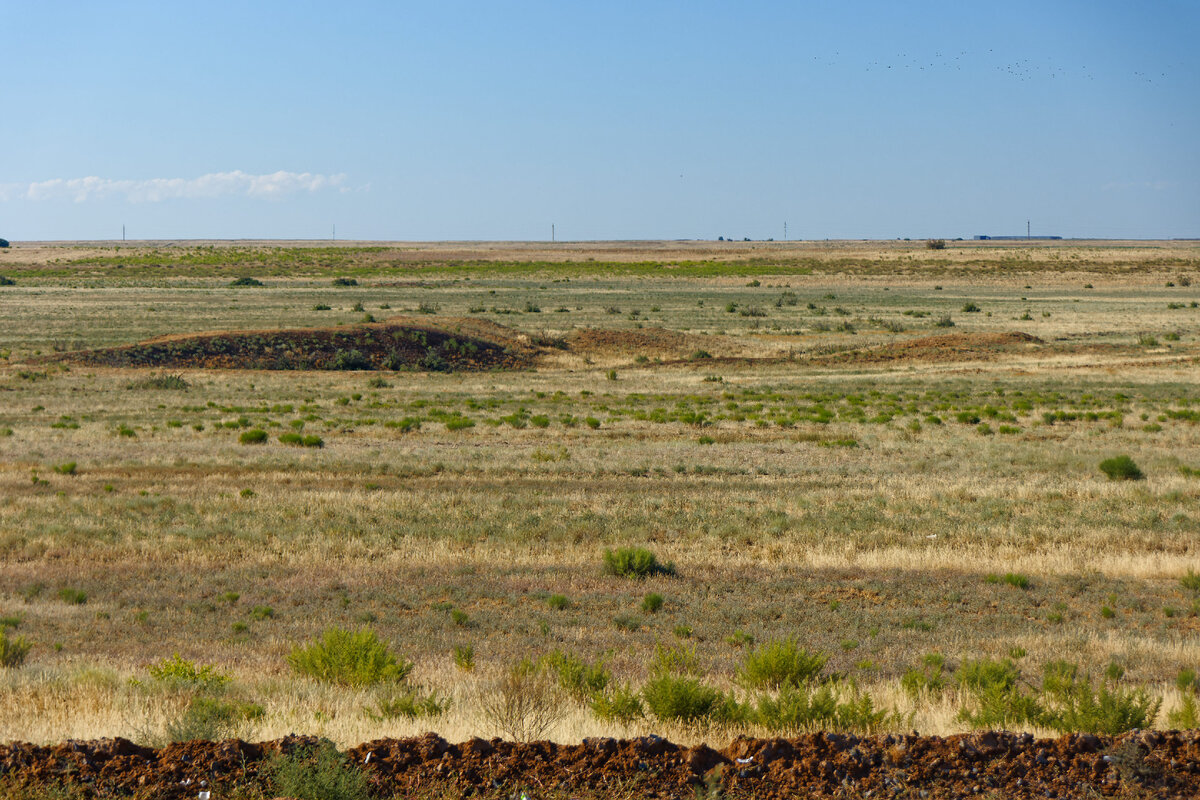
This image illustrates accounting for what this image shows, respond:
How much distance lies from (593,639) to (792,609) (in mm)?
2721

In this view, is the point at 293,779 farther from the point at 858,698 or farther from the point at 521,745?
the point at 858,698

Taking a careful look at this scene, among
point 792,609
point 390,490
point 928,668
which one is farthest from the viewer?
point 390,490

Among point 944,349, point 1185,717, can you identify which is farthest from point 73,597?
point 944,349

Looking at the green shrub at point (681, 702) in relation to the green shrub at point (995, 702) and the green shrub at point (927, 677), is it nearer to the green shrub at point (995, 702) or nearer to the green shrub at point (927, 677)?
the green shrub at point (995, 702)

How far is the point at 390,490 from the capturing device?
63.0 feet

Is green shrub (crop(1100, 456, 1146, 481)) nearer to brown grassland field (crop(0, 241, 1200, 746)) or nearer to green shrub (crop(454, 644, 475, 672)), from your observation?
brown grassland field (crop(0, 241, 1200, 746))

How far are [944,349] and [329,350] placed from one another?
29.8 meters

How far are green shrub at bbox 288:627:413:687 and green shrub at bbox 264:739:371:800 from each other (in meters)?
2.80

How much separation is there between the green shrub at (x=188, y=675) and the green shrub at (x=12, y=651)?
1.39 m

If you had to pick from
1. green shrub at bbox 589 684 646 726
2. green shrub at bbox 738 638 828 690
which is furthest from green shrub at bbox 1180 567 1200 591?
green shrub at bbox 589 684 646 726

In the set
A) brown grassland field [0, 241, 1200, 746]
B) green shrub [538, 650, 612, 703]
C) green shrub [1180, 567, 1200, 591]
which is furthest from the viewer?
green shrub [1180, 567, 1200, 591]

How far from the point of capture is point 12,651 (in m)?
9.41

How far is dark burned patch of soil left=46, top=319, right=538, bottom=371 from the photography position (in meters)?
42.0

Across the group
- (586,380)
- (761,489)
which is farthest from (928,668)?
(586,380)
